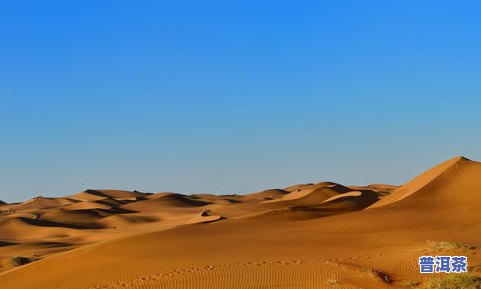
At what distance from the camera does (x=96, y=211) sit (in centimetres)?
6369

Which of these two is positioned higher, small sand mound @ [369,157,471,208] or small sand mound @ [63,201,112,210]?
small sand mound @ [63,201,112,210]

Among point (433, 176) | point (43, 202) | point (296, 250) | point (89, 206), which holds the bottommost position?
point (296, 250)

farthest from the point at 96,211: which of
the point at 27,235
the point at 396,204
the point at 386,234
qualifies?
the point at 386,234

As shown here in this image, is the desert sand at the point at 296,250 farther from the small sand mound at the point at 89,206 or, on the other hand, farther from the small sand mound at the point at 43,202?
the small sand mound at the point at 43,202

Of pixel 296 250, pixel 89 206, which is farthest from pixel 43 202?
pixel 296 250

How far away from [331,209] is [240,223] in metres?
12.9

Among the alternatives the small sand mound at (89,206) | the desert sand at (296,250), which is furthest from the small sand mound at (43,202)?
the desert sand at (296,250)

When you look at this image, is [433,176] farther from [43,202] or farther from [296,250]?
[43,202]

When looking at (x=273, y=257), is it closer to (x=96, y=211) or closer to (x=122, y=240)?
(x=122, y=240)

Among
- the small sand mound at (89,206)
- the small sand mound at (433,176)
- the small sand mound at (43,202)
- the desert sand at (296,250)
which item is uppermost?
the small sand mound at (43,202)

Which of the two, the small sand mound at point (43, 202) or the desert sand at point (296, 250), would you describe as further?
the small sand mound at point (43, 202)

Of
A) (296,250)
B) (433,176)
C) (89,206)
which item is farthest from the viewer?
(89,206)

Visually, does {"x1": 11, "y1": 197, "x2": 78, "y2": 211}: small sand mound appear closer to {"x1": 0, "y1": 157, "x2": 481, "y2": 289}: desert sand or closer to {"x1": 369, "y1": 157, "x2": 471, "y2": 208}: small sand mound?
{"x1": 0, "y1": 157, "x2": 481, "y2": 289}: desert sand

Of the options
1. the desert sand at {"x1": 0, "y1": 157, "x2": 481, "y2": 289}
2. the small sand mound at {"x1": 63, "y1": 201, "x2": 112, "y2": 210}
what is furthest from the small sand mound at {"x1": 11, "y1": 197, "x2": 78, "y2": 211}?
the desert sand at {"x1": 0, "y1": 157, "x2": 481, "y2": 289}
